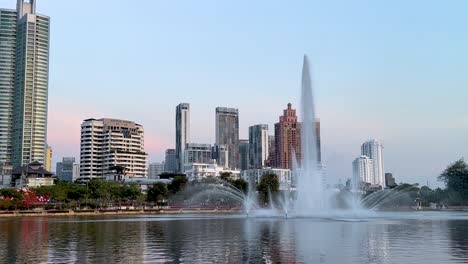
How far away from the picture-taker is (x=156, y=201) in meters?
168

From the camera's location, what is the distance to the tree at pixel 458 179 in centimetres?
16800

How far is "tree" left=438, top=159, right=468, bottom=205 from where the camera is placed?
168 meters

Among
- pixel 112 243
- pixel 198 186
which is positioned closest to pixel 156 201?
pixel 198 186

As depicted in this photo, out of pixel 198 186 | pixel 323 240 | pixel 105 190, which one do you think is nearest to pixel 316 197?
pixel 323 240

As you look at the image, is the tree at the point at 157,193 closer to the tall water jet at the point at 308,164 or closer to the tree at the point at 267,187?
the tree at the point at 267,187

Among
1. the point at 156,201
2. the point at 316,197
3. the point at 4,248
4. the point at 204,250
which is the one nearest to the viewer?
the point at 204,250

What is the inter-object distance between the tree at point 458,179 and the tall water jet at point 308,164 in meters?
106

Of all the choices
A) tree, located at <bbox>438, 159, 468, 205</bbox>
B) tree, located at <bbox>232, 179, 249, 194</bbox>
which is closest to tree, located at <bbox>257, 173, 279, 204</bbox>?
tree, located at <bbox>232, 179, 249, 194</bbox>

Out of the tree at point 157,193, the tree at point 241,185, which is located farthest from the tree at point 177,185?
the tree at point 241,185

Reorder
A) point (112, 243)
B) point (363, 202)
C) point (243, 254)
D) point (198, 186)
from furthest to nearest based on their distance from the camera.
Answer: point (198, 186) < point (363, 202) < point (112, 243) < point (243, 254)

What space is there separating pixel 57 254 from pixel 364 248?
62.2 ft

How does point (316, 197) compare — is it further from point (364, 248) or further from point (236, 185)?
point (236, 185)

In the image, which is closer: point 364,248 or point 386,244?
point 364,248

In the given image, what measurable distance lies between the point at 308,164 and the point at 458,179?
11275 cm
